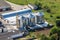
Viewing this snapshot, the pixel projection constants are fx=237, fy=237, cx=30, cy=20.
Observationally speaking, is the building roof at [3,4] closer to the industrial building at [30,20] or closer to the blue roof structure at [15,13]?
the blue roof structure at [15,13]

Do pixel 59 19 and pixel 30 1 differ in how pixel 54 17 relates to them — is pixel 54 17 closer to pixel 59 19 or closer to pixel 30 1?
pixel 59 19

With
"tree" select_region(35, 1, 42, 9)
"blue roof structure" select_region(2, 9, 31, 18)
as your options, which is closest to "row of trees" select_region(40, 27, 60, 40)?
"blue roof structure" select_region(2, 9, 31, 18)

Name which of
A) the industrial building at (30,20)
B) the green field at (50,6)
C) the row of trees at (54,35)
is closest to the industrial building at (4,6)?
the green field at (50,6)

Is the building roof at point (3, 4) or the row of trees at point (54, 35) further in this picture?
the building roof at point (3, 4)

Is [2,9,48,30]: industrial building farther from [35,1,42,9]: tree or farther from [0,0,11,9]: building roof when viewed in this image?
[35,1,42,9]: tree

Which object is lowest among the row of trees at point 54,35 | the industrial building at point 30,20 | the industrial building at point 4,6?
the row of trees at point 54,35

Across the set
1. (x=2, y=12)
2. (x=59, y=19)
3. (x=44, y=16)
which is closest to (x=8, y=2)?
(x=2, y=12)

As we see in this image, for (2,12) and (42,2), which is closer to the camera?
(2,12)

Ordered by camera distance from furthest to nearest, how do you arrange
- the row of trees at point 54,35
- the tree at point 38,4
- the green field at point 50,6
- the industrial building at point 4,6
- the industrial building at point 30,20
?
the tree at point 38,4
the industrial building at point 4,6
the green field at point 50,6
the industrial building at point 30,20
the row of trees at point 54,35

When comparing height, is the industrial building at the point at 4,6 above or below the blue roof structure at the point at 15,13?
above

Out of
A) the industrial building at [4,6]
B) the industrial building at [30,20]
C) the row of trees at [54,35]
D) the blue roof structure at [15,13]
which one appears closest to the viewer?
the row of trees at [54,35]

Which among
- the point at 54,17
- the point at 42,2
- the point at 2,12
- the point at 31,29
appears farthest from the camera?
the point at 42,2
